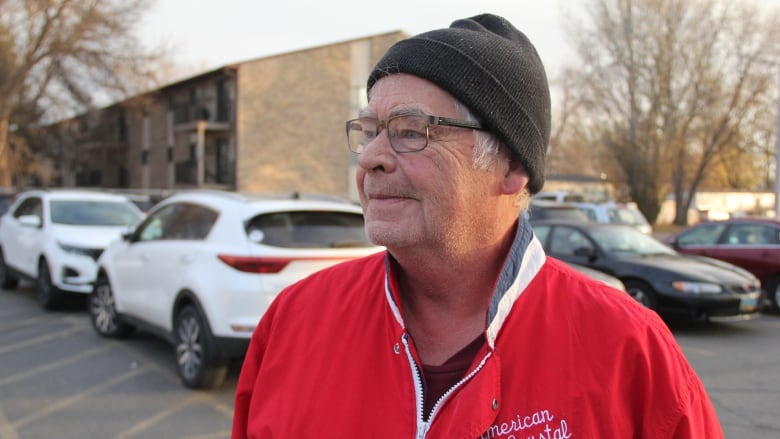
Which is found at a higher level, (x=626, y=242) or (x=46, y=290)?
(x=626, y=242)

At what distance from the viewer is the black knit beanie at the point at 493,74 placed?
1585 mm

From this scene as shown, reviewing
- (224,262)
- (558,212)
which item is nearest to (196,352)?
(224,262)

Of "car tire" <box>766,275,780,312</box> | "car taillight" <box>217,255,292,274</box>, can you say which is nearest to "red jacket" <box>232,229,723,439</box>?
"car taillight" <box>217,255,292,274</box>

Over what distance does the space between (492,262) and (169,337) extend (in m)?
5.14

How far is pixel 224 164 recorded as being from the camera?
33.7 metres

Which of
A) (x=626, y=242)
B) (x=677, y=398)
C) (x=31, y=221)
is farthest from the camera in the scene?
(x=31, y=221)

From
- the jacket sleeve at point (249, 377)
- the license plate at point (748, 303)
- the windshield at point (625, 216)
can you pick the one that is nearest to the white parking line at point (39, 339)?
the jacket sleeve at point (249, 377)

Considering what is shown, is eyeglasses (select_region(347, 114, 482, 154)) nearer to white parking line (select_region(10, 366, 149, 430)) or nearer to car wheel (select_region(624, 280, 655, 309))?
white parking line (select_region(10, 366, 149, 430))

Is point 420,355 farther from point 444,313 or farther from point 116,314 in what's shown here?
point 116,314

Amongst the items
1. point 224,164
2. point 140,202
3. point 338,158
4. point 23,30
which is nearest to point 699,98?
point 338,158

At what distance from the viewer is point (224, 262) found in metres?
5.46

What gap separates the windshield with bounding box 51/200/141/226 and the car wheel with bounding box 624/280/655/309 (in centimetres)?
765

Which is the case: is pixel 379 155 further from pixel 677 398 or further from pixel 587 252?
pixel 587 252

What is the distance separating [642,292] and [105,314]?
6747 millimetres
